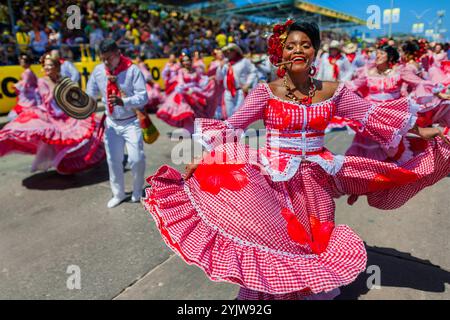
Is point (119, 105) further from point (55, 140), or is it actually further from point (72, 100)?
point (55, 140)

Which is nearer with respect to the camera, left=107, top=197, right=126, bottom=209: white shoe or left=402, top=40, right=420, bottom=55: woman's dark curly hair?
left=107, top=197, right=126, bottom=209: white shoe

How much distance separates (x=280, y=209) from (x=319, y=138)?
54 cm

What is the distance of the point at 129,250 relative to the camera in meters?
3.32

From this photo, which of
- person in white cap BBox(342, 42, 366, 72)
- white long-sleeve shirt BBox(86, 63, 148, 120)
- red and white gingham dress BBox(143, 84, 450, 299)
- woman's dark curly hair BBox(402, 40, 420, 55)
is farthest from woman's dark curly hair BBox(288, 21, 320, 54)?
person in white cap BBox(342, 42, 366, 72)

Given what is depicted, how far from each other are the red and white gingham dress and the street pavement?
0.64 m

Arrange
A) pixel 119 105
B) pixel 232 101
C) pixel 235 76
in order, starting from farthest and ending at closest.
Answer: pixel 232 101 < pixel 235 76 < pixel 119 105

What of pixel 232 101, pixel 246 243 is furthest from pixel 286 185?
pixel 232 101

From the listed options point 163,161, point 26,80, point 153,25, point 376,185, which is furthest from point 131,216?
point 153,25

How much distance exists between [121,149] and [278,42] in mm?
2607

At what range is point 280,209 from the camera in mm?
2129

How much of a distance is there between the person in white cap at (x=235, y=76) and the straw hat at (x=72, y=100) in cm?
367

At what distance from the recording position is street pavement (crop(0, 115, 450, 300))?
2.73 metres

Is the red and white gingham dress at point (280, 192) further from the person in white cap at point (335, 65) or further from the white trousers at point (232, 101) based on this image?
the person in white cap at point (335, 65)

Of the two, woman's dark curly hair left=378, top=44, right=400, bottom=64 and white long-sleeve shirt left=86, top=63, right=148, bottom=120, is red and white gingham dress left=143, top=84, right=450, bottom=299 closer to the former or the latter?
white long-sleeve shirt left=86, top=63, right=148, bottom=120
